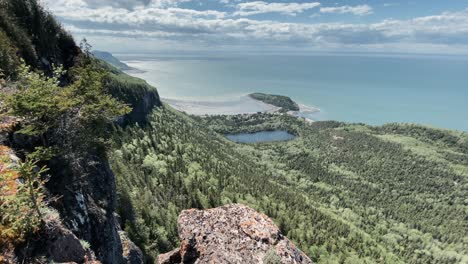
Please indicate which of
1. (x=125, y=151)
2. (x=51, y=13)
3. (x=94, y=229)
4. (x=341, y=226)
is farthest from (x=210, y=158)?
(x=94, y=229)

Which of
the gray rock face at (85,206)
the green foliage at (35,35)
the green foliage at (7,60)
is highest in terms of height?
the green foliage at (35,35)

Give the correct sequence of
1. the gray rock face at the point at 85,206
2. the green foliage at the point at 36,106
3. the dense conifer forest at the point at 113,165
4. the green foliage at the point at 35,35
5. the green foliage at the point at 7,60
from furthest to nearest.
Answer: the green foliage at the point at 35,35 < the green foliage at the point at 7,60 < the gray rock face at the point at 85,206 < the green foliage at the point at 36,106 < the dense conifer forest at the point at 113,165

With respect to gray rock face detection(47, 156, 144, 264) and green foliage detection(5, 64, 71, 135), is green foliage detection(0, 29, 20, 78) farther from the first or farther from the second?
gray rock face detection(47, 156, 144, 264)

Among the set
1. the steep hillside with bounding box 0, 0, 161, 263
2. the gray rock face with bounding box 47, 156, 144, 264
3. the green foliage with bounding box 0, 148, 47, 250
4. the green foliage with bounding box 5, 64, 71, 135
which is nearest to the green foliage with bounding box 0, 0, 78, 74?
the steep hillside with bounding box 0, 0, 161, 263

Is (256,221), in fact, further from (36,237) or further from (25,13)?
(25,13)

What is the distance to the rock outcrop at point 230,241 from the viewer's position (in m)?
15.5

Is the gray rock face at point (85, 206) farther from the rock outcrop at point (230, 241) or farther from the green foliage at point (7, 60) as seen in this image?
the green foliage at point (7, 60)

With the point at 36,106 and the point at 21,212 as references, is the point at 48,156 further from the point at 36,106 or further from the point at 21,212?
the point at 21,212

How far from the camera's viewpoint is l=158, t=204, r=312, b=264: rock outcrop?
1549 centimetres

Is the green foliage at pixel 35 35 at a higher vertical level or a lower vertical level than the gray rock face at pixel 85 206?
higher

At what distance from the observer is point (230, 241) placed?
53.5ft

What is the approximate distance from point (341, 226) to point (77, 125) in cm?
15221

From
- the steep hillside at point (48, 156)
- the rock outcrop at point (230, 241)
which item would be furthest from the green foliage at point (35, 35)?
the rock outcrop at point (230, 241)

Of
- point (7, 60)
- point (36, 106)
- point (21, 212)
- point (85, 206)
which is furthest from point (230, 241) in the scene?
point (7, 60)
